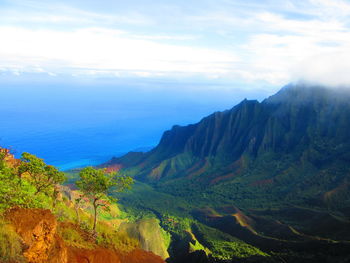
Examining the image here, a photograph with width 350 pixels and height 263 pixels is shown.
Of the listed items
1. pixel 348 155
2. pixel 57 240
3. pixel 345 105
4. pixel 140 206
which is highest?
pixel 345 105

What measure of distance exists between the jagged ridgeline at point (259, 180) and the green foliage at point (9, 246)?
38575 mm

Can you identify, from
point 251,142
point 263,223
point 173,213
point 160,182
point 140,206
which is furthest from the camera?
point 251,142

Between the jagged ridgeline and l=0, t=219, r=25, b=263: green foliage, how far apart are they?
3858cm

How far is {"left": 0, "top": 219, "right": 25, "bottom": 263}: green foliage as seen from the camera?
→ 16.1m

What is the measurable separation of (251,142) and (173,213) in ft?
196

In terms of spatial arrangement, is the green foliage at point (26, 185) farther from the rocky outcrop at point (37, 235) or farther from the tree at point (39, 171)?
the rocky outcrop at point (37, 235)

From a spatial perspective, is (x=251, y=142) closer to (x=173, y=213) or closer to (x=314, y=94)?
(x=314, y=94)

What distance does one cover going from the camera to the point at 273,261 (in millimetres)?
47656

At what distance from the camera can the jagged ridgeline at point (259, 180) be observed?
66.8m

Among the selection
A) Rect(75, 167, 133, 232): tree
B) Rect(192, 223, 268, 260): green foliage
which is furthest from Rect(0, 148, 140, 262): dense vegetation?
Rect(192, 223, 268, 260): green foliage

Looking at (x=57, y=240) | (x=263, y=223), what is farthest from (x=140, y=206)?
(x=57, y=240)

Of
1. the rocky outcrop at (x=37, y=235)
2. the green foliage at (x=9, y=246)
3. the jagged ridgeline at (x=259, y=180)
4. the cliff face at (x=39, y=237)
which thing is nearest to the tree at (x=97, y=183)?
the cliff face at (x=39, y=237)

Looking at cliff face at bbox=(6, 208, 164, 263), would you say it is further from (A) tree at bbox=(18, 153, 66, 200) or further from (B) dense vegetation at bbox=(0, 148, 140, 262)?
(A) tree at bbox=(18, 153, 66, 200)

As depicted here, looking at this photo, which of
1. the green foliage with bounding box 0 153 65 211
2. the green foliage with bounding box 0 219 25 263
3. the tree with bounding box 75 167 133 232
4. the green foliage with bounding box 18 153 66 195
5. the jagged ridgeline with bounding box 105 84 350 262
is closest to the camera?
the green foliage with bounding box 0 219 25 263
